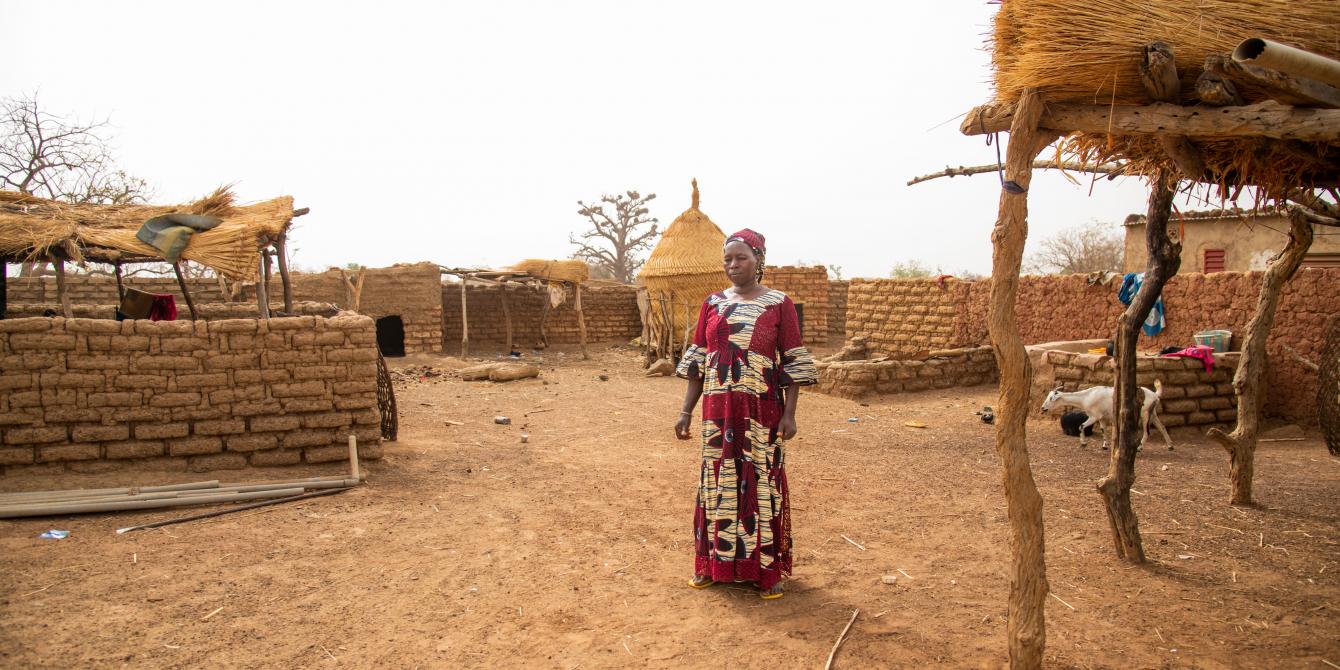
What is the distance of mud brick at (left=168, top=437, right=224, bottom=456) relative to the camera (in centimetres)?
578

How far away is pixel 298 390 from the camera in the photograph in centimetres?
607

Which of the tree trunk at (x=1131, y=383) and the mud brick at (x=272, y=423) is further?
the mud brick at (x=272, y=423)

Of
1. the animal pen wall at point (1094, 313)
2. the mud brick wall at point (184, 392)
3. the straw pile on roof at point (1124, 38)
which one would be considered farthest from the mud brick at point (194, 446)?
the animal pen wall at point (1094, 313)

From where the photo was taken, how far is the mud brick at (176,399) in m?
5.71

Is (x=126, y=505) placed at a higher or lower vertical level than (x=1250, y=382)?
lower

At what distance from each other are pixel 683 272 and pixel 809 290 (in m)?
5.28

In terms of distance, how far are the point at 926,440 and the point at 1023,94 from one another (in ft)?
18.1

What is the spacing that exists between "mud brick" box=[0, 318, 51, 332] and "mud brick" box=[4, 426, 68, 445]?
2.23 ft

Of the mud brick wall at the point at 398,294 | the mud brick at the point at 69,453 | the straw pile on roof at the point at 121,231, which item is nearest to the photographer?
the mud brick at the point at 69,453

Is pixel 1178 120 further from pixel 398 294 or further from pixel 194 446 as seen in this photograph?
pixel 398 294

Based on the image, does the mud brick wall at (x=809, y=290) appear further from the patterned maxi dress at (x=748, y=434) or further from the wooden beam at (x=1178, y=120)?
the wooden beam at (x=1178, y=120)

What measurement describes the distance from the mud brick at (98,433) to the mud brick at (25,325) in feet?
2.38

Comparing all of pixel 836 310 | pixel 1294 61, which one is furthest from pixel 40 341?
pixel 836 310

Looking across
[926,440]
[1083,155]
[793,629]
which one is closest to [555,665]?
[793,629]
